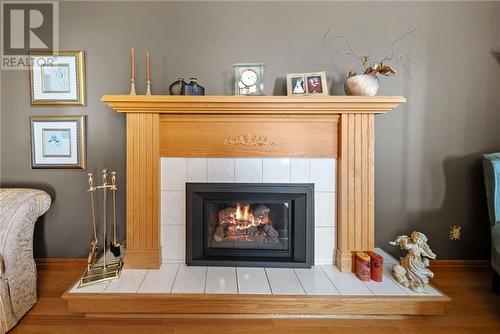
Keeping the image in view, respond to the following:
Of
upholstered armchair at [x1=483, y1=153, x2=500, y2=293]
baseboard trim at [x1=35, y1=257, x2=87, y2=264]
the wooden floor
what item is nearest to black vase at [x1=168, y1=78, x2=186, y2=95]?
the wooden floor

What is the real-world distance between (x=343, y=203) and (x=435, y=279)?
0.99 metres

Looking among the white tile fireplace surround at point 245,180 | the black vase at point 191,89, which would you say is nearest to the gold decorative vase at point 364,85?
the white tile fireplace surround at point 245,180

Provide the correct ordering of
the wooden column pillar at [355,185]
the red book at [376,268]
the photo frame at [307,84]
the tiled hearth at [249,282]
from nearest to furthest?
the tiled hearth at [249,282], the red book at [376,268], the wooden column pillar at [355,185], the photo frame at [307,84]

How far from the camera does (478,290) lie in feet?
6.24

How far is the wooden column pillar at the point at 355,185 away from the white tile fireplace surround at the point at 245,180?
0.09 metres

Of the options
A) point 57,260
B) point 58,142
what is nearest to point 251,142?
point 58,142

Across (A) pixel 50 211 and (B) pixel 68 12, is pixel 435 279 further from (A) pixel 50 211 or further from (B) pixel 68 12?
(B) pixel 68 12

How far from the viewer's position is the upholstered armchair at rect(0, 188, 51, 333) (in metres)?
1.47

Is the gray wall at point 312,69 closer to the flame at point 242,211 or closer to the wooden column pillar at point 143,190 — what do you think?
the wooden column pillar at point 143,190

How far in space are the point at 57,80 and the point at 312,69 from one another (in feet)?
6.35

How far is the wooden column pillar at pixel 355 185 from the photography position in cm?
180

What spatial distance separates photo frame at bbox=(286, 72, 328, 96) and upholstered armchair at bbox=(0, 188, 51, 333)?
6.07ft

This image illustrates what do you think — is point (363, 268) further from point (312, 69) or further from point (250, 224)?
point (312, 69)

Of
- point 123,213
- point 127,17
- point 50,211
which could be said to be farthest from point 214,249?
point 127,17
